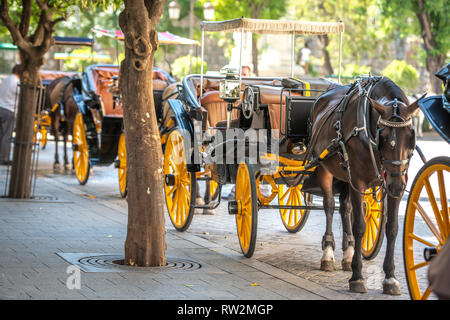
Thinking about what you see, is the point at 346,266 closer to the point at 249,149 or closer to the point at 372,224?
the point at 372,224

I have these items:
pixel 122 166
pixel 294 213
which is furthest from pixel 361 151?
pixel 122 166


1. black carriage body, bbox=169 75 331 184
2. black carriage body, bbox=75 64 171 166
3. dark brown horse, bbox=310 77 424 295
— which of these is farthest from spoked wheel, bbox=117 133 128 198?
dark brown horse, bbox=310 77 424 295

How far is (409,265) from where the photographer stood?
5379 mm

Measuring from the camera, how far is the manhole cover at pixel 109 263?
23.3 ft

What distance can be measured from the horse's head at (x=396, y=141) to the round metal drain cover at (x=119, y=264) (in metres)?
2.02

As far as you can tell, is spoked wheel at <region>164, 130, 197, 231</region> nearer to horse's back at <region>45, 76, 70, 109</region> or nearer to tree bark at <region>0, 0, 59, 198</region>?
tree bark at <region>0, 0, 59, 198</region>

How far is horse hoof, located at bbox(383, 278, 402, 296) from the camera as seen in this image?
6535 mm

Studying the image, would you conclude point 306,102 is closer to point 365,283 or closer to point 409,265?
point 365,283

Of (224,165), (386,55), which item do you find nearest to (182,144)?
(224,165)

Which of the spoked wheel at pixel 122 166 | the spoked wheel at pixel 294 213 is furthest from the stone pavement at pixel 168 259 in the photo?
the spoked wheel at pixel 122 166

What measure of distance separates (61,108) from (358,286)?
11193 mm

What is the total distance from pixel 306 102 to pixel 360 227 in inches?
71.3

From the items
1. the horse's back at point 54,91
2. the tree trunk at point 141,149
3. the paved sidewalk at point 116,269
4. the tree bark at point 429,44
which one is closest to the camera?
the paved sidewalk at point 116,269

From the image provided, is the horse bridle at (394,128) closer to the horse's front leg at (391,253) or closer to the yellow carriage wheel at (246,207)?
the horse's front leg at (391,253)
